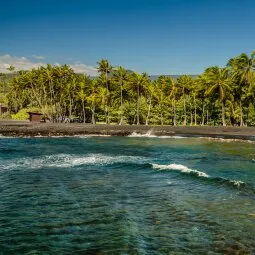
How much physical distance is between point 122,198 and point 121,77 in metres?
73.4

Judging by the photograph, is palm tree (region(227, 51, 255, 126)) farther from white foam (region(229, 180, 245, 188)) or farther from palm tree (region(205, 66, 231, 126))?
white foam (region(229, 180, 245, 188))

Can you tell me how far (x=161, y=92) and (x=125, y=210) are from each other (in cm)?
7502

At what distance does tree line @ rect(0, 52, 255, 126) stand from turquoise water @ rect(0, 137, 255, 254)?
52.4 m

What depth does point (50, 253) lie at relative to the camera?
33.1ft

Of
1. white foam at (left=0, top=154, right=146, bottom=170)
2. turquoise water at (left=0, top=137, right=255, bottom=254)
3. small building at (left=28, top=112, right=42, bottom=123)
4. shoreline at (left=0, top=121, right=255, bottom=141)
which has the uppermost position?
small building at (left=28, top=112, right=42, bottom=123)

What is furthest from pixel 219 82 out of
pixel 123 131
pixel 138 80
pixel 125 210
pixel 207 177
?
pixel 125 210

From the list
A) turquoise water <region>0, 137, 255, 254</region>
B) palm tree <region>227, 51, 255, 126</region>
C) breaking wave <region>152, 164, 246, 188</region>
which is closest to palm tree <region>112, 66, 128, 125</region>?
palm tree <region>227, 51, 255, 126</region>

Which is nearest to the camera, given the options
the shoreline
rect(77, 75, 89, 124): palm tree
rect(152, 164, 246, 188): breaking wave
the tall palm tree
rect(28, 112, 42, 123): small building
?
rect(152, 164, 246, 188): breaking wave

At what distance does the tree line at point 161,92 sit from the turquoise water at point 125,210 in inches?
2062

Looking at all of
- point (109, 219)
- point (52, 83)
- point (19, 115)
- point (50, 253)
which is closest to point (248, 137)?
point (109, 219)

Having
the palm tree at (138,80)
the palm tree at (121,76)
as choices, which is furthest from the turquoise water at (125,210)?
the palm tree at (121,76)

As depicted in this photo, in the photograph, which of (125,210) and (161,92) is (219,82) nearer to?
(161,92)

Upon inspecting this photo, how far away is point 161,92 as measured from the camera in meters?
A: 87.9

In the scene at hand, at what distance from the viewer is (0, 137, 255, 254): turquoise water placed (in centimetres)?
1075
